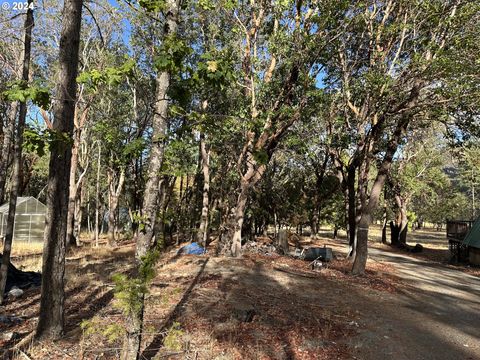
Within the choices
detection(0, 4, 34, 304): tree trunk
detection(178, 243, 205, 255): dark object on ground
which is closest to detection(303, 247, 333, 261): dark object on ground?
detection(178, 243, 205, 255): dark object on ground

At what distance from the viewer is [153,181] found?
481 centimetres

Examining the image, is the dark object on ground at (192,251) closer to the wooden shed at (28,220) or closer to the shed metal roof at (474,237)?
the wooden shed at (28,220)

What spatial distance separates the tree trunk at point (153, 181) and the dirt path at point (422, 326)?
4777 mm

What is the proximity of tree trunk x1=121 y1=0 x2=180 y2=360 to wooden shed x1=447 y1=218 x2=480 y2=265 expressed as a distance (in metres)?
25.0

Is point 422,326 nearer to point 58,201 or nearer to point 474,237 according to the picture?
point 58,201

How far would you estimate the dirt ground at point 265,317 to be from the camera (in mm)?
6859

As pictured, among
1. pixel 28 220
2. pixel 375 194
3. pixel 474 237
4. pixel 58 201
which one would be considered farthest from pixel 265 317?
pixel 28 220

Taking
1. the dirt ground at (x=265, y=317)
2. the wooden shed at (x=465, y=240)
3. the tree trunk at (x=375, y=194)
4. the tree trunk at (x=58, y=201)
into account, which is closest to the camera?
the dirt ground at (x=265, y=317)

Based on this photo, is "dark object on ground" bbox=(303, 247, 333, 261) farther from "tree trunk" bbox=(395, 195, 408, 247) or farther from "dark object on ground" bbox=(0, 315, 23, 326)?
"tree trunk" bbox=(395, 195, 408, 247)

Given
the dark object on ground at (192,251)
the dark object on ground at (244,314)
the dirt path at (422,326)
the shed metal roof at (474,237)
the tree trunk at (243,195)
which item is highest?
the tree trunk at (243,195)

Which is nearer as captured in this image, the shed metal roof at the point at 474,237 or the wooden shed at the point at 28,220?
the shed metal roof at the point at 474,237

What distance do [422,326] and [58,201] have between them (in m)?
9.06

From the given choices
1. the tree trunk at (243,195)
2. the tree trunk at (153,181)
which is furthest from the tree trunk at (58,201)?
the tree trunk at (243,195)

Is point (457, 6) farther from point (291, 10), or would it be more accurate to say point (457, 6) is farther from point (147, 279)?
point (147, 279)
